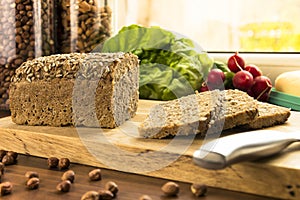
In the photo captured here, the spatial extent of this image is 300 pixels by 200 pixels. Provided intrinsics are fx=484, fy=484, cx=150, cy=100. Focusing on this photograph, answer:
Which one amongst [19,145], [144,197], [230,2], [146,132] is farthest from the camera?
[230,2]

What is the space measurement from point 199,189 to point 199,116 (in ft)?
0.78

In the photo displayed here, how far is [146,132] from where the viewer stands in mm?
1062

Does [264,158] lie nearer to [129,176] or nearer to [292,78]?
[129,176]

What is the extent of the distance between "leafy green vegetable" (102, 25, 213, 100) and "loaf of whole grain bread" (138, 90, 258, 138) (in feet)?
1.32

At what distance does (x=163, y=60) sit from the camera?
1.70m

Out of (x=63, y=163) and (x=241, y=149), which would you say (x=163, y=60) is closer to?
(x=63, y=163)

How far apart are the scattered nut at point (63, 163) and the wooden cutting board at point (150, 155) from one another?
42 mm

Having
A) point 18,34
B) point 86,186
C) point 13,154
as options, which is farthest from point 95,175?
point 18,34

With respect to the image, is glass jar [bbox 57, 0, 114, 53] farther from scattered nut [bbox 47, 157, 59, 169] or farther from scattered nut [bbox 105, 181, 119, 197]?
scattered nut [bbox 105, 181, 119, 197]

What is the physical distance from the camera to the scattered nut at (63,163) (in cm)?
103

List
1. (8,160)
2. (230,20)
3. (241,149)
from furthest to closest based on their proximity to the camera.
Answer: (230,20), (8,160), (241,149)

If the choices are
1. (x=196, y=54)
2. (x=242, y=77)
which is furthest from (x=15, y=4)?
(x=242, y=77)

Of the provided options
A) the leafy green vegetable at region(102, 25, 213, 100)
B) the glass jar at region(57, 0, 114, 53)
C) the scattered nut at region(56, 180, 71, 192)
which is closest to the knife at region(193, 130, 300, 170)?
the scattered nut at region(56, 180, 71, 192)

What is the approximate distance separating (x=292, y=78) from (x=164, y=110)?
61 cm
